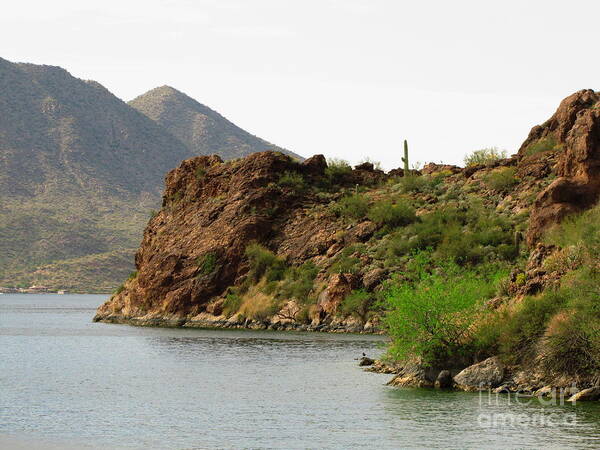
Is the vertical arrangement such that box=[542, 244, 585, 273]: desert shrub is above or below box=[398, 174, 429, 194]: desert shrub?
below

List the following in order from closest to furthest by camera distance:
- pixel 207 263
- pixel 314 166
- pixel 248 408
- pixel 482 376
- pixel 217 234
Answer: pixel 248 408 → pixel 482 376 → pixel 207 263 → pixel 217 234 → pixel 314 166

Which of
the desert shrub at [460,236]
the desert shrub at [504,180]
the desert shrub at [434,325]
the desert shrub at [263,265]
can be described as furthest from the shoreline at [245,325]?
the desert shrub at [434,325]

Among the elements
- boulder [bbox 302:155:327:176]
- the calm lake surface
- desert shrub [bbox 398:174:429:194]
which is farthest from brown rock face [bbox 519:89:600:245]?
boulder [bbox 302:155:327:176]

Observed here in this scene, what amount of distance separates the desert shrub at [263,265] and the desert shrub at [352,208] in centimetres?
807

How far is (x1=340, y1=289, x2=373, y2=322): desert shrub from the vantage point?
8325 cm

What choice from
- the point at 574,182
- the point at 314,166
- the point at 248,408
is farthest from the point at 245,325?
the point at 248,408

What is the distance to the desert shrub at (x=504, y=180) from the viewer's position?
9569cm

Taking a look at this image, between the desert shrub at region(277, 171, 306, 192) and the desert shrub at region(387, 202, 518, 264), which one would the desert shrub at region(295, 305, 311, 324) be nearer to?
the desert shrub at region(387, 202, 518, 264)

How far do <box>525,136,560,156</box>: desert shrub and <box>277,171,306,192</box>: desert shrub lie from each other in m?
24.0

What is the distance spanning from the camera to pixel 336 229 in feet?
328

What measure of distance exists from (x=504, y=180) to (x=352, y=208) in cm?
1505

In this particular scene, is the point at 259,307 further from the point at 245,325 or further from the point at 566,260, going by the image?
the point at 566,260

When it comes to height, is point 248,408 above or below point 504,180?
below

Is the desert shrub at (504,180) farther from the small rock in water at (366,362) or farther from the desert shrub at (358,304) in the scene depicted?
the small rock in water at (366,362)
